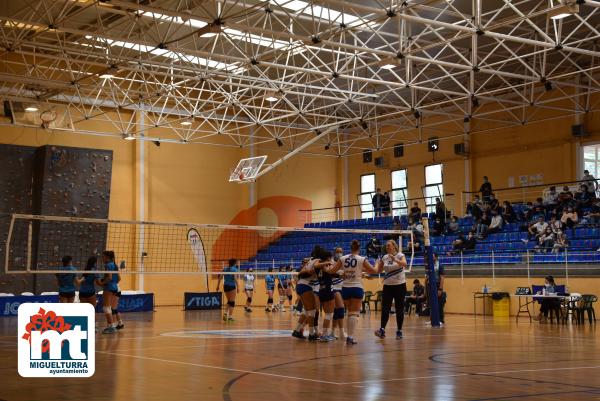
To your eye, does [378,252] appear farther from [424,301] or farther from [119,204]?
[119,204]

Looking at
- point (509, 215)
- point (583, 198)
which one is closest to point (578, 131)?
point (583, 198)

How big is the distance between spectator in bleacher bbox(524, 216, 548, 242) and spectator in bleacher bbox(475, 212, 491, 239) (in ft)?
7.15

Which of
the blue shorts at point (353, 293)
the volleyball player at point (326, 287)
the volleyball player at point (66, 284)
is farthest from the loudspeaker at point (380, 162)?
the blue shorts at point (353, 293)

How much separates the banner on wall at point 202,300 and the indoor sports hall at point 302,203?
0.43 feet

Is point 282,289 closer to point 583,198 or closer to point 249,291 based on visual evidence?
point 249,291

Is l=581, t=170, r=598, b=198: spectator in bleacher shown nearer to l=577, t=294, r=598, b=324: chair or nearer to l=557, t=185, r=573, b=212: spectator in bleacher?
l=557, t=185, r=573, b=212: spectator in bleacher

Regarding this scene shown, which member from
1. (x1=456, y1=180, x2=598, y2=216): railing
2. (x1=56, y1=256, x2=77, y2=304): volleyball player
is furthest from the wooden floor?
(x1=456, y1=180, x2=598, y2=216): railing

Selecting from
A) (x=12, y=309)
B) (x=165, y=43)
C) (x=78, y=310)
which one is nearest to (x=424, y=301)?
(x=165, y=43)

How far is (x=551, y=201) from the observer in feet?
91.1

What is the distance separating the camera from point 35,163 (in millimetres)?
30594

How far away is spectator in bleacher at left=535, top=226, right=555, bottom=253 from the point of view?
24.7 metres

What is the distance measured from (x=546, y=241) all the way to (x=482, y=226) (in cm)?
373

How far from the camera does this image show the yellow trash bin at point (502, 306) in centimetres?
2433

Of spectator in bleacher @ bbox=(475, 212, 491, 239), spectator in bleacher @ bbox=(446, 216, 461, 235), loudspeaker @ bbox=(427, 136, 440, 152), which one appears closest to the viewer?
spectator in bleacher @ bbox=(475, 212, 491, 239)
